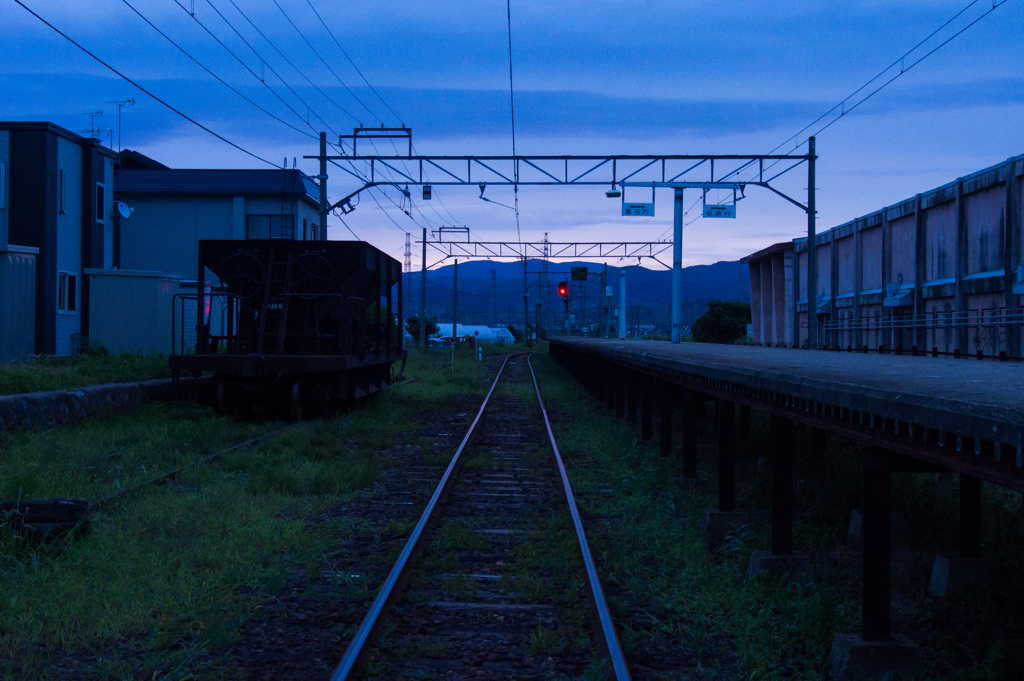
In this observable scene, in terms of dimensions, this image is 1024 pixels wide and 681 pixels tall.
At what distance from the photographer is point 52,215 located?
24203 mm

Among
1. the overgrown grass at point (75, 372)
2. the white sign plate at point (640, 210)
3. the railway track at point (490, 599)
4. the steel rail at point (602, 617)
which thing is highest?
the white sign plate at point (640, 210)

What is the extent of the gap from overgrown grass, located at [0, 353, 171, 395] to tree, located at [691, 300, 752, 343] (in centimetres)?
4917

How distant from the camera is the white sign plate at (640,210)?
24.6 meters

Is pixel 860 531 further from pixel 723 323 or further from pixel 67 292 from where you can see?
pixel 723 323

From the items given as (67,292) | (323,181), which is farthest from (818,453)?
(67,292)

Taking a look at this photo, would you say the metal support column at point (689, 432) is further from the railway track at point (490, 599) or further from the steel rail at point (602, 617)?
the steel rail at point (602, 617)

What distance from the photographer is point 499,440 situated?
14.1m

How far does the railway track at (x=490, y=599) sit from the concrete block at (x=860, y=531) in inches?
91.0

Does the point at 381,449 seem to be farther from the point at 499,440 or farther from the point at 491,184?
the point at 491,184

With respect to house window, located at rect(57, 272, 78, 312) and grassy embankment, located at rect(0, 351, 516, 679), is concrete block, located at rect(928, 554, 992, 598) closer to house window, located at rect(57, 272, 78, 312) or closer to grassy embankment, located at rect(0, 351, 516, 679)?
grassy embankment, located at rect(0, 351, 516, 679)

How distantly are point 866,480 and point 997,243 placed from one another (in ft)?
55.8

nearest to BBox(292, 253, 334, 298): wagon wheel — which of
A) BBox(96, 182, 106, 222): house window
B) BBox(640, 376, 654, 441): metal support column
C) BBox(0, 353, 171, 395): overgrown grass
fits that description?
BBox(0, 353, 171, 395): overgrown grass

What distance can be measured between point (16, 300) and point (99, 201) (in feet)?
22.0

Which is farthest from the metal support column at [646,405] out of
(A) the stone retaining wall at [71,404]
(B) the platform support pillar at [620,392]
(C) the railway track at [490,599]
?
(A) the stone retaining wall at [71,404]
